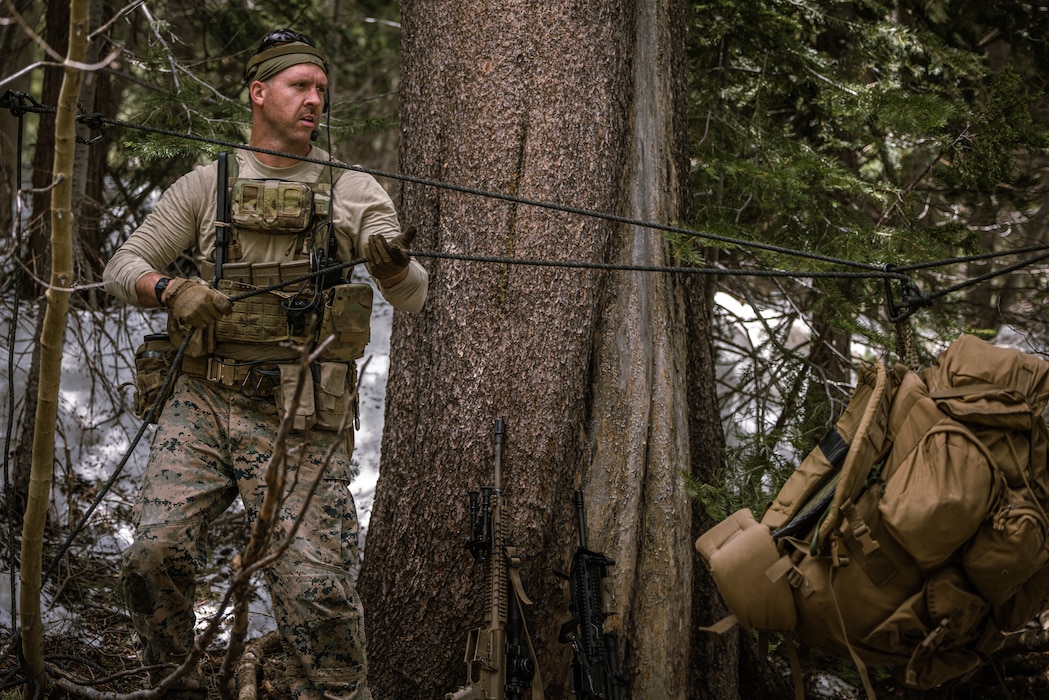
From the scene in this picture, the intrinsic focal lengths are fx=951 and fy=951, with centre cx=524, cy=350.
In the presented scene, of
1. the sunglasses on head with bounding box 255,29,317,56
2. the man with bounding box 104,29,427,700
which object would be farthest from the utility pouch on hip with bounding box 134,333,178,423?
the sunglasses on head with bounding box 255,29,317,56

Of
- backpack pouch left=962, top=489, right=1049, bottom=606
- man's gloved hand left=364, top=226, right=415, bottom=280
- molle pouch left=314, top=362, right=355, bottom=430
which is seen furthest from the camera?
molle pouch left=314, top=362, right=355, bottom=430

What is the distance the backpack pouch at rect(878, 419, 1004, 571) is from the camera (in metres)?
2.76

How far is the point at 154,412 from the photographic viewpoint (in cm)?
360

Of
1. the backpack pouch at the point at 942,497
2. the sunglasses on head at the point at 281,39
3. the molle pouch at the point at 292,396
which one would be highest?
the sunglasses on head at the point at 281,39

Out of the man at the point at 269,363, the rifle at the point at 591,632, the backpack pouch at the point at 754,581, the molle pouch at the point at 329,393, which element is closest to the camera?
the backpack pouch at the point at 754,581

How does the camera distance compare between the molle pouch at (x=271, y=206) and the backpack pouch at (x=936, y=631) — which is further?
the molle pouch at (x=271, y=206)

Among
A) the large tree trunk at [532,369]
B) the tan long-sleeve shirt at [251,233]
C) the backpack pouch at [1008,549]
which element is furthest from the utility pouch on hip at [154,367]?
the backpack pouch at [1008,549]

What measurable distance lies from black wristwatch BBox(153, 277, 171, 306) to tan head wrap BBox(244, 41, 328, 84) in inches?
36.5

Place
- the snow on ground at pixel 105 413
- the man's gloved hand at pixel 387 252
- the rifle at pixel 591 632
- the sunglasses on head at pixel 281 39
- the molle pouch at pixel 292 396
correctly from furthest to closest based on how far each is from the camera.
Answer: the snow on ground at pixel 105 413 → the sunglasses on head at pixel 281 39 → the rifle at pixel 591 632 → the molle pouch at pixel 292 396 → the man's gloved hand at pixel 387 252

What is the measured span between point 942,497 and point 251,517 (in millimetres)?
2469

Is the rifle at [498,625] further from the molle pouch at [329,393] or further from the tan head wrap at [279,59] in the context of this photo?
the tan head wrap at [279,59]

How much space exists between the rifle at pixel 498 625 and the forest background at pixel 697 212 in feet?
0.68

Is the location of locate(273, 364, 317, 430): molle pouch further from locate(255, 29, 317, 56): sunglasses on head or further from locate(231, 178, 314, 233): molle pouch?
locate(255, 29, 317, 56): sunglasses on head

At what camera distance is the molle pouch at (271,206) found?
3.56 metres
